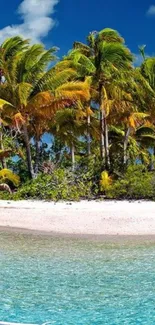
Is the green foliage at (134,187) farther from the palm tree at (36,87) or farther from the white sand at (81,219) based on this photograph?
the palm tree at (36,87)

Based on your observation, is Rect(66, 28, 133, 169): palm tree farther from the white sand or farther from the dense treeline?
the white sand

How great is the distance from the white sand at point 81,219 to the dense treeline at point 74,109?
2983 mm

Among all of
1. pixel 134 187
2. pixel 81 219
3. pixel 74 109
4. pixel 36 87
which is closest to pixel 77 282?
pixel 81 219

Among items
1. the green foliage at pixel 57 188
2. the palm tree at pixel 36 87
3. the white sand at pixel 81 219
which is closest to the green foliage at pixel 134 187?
the green foliage at pixel 57 188

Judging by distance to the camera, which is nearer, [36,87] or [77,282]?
[77,282]

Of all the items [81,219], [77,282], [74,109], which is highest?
[74,109]

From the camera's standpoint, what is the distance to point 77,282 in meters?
9.05

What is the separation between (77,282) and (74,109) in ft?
56.4

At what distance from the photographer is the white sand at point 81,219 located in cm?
1505

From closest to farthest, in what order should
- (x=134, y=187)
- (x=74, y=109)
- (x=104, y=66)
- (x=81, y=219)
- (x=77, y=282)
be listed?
(x=77, y=282) → (x=81, y=219) → (x=134, y=187) → (x=104, y=66) → (x=74, y=109)

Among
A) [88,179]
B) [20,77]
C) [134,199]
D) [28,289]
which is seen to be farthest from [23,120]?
[28,289]

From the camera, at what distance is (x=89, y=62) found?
23.3 meters

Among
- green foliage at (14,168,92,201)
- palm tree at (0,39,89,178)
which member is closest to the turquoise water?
green foliage at (14,168,92,201)

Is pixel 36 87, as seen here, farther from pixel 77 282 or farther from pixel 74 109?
pixel 77 282
